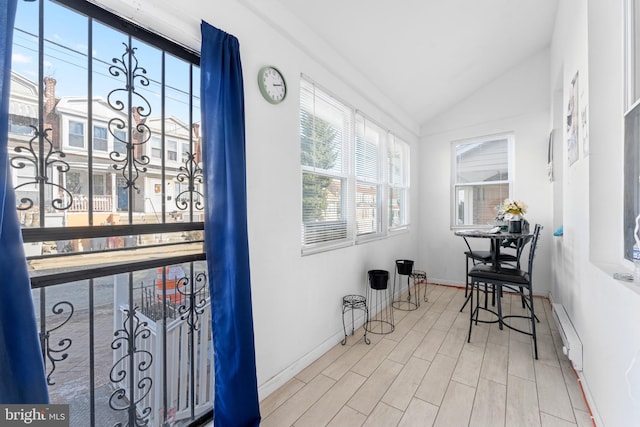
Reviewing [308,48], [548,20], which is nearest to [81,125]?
[308,48]

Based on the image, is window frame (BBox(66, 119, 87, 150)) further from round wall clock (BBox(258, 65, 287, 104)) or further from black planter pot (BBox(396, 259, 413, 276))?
black planter pot (BBox(396, 259, 413, 276))

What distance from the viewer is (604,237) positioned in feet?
5.41

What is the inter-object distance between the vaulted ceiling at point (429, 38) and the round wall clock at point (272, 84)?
1.67 feet

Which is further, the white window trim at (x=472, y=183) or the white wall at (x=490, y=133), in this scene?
the white window trim at (x=472, y=183)

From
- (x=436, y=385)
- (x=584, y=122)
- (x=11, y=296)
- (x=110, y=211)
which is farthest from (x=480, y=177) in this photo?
(x=11, y=296)

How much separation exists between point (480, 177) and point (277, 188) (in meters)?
3.72

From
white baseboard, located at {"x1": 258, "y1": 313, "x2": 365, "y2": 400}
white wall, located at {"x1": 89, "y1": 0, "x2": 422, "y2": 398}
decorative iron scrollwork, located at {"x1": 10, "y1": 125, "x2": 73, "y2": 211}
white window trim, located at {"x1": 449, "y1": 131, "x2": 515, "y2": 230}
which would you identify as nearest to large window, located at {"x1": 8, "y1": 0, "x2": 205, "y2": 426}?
decorative iron scrollwork, located at {"x1": 10, "y1": 125, "x2": 73, "y2": 211}

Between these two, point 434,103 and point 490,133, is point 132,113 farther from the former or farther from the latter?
point 490,133

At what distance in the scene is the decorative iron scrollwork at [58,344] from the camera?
109 centimetres

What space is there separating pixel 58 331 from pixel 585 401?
3.01 meters

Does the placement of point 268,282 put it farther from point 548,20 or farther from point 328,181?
point 548,20

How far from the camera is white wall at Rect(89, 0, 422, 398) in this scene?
1580 mm

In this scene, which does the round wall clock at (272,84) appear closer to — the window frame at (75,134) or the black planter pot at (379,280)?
the window frame at (75,134)

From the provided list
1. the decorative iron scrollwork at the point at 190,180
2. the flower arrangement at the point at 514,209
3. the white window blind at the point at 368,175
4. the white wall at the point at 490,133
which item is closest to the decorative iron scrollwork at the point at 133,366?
the decorative iron scrollwork at the point at 190,180
